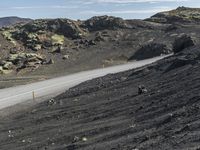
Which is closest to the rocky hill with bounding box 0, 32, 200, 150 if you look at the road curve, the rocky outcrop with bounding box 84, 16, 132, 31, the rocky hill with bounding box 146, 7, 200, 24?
the road curve

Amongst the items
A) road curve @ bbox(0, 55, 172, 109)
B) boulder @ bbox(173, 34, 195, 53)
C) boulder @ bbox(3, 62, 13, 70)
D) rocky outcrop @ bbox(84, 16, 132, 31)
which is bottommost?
road curve @ bbox(0, 55, 172, 109)

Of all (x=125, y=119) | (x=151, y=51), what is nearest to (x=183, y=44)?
(x=151, y=51)

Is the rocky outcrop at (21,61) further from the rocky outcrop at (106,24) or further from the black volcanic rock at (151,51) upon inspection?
the rocky outcrop at (106,24)

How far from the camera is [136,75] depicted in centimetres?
3338

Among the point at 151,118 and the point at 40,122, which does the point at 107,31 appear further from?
the point at 151,118

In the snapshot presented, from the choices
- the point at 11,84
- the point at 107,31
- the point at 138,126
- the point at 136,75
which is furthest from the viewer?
the point at 107,31

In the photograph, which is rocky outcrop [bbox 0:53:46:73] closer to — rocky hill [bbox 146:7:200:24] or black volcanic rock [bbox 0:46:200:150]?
black volcanic rock [bbox 0:46:200:150]

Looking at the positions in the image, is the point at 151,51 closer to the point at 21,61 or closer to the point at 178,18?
the point at 21,61

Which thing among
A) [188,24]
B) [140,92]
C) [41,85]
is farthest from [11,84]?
[188,24]

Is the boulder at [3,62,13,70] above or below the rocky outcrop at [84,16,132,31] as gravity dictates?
below

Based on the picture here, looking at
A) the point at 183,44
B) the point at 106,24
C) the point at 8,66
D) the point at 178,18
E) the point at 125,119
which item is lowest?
the point at 8,66

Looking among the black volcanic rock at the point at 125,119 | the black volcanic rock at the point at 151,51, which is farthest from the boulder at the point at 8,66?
the black volcanic rock at the point at 125,119

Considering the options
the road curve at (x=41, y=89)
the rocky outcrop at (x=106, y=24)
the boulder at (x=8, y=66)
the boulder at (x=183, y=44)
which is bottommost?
the road curve at (x=41, y=89)

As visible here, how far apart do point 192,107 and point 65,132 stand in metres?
5.21
